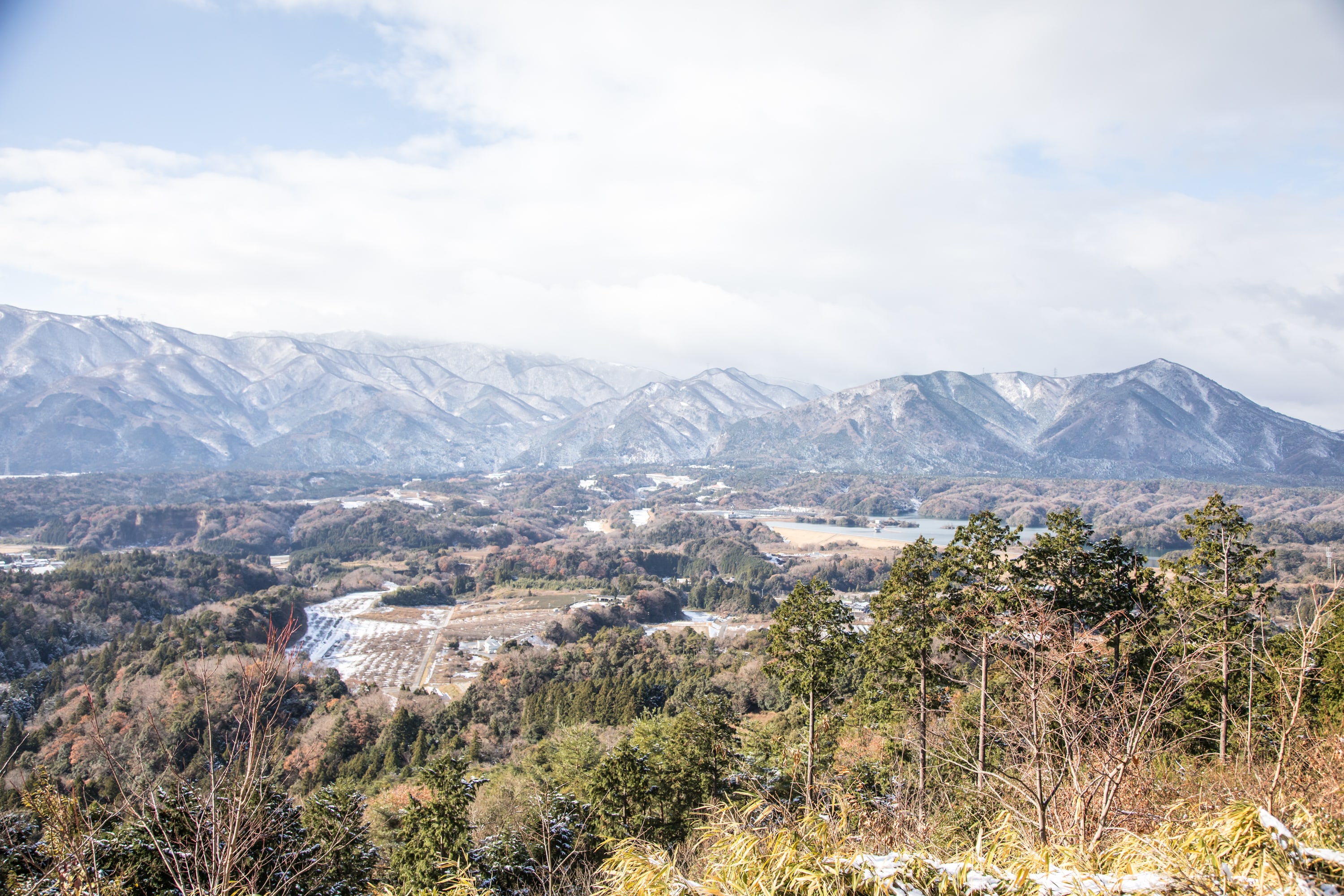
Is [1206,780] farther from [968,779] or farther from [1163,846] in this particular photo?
[1163,846]

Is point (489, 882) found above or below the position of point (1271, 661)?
below

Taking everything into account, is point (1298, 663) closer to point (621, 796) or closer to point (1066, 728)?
point (1066, 728)

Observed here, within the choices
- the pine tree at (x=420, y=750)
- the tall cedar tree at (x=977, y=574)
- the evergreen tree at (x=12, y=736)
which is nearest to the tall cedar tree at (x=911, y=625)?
the tall cedar tree at (x=977, y=574)

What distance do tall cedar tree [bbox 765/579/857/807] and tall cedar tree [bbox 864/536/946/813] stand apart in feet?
2.79

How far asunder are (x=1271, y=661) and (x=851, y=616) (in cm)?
1072

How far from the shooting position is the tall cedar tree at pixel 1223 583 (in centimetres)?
1672

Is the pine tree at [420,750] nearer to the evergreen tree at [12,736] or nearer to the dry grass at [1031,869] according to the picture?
the evergreen tree at [12,736]

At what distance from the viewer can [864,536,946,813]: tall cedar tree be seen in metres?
→ 17.8

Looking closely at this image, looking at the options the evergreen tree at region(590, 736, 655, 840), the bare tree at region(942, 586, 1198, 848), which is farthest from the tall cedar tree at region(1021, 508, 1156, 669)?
the evergreen tree at region(590, 736, 655, 840)

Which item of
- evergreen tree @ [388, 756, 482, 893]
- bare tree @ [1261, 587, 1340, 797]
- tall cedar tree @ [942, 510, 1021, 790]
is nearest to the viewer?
bare tree @ [1261, 587, 1340, 797]

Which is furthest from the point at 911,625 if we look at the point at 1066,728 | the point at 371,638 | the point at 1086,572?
the point at 371,638

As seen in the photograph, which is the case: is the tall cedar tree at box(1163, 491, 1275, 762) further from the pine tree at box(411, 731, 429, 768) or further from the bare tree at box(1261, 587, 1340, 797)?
the pine tree at box(411, 731, 429, 768)

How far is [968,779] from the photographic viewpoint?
705 inches

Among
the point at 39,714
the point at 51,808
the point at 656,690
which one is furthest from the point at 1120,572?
the point at 39,714
